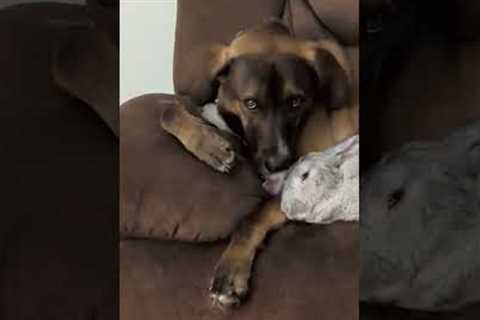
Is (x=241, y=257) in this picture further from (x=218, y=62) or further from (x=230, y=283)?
(x=218, y=62)

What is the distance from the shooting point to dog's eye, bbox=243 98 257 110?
3.57 feet

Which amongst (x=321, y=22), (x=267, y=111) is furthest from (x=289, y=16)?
(x=267, y=111)

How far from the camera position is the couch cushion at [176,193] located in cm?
107

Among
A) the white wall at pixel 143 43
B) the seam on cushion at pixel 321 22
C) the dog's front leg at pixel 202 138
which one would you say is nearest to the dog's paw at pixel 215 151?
the dog's front leg at pixel 202 138

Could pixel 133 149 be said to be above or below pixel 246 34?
below

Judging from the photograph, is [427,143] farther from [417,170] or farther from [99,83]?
[99,83]

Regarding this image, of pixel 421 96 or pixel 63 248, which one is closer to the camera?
pixel 63 248

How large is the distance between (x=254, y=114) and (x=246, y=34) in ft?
0.41

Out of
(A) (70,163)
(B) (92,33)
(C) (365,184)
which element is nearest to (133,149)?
(A) (70,163)

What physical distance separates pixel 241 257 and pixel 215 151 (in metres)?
0.16

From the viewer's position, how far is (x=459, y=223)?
1.07 meters

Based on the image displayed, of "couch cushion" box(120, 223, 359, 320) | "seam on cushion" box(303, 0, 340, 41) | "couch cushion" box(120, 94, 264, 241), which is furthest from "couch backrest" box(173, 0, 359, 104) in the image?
"couch cushion" box(120, 223, 359, 320)

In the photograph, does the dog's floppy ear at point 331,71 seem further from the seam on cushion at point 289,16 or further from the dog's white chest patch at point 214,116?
the dog's white chest patch at point 214,116

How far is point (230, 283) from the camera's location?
3.45 ft
